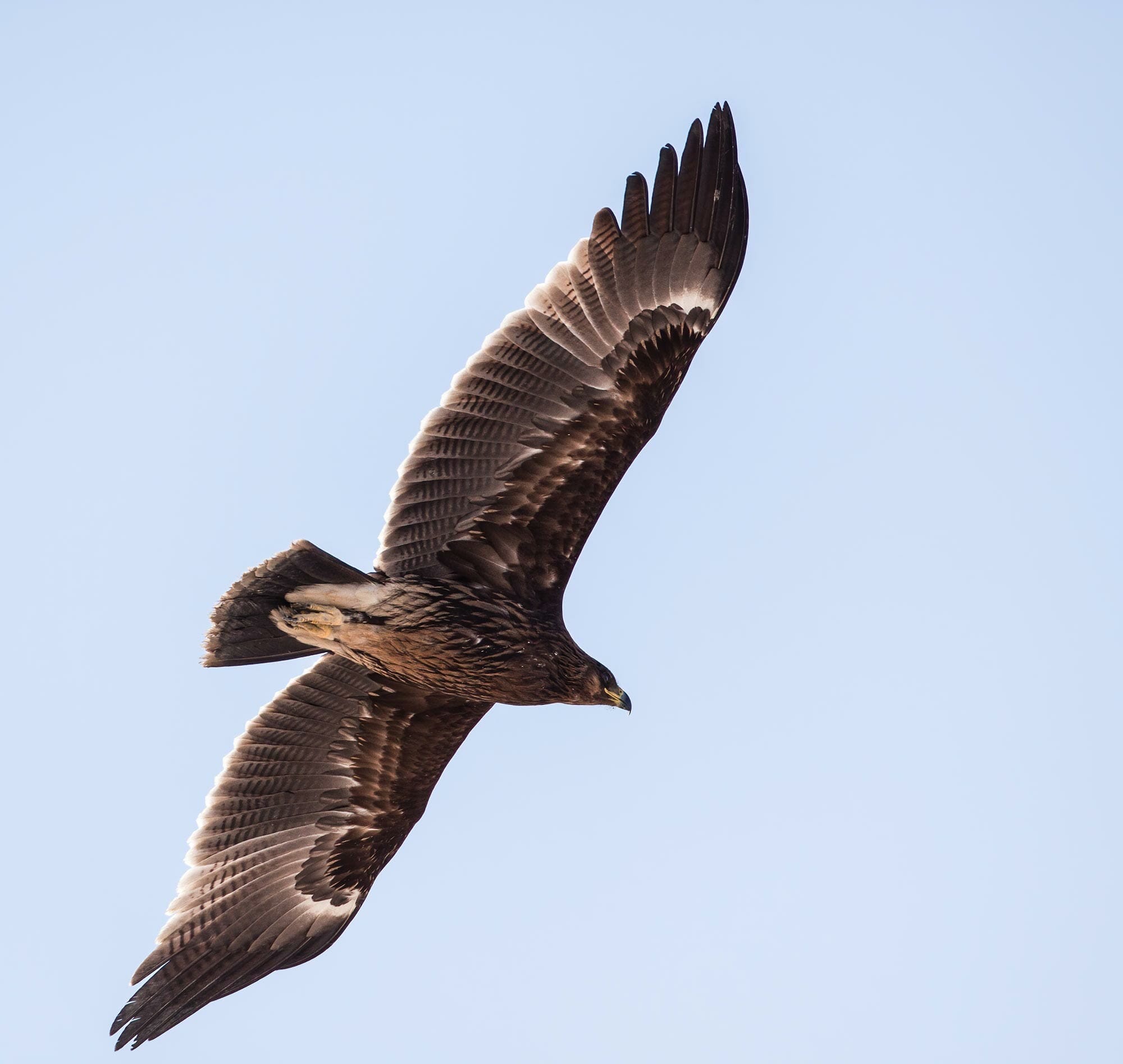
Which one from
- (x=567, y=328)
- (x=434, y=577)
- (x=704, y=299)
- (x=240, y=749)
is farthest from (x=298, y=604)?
(x=704, y=299)

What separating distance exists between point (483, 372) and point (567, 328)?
54 centimetres

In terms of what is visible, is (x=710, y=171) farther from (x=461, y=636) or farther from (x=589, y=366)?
(x=461, y=636)

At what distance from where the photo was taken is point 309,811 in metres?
10.7

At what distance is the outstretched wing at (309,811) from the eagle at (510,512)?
0.13 feet

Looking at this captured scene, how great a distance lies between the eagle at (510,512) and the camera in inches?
361

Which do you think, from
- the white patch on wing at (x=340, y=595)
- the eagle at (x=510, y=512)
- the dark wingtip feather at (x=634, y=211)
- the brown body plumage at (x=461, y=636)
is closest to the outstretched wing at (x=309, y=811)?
the eagle at (x=510, y=512)

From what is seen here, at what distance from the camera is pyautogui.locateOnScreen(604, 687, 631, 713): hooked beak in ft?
31.7

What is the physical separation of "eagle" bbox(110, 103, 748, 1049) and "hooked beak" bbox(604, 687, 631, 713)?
1 cm

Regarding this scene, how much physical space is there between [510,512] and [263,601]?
1.52m

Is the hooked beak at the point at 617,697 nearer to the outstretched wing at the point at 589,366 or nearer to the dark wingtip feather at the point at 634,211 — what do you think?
the outstretched wing at the point at 589,366

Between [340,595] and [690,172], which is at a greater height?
[690,172]

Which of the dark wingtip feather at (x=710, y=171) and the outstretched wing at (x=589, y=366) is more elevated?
the dark wingtip feather at (x=710, y=171)

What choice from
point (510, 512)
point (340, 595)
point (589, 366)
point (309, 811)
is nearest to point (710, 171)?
point (589, 366)

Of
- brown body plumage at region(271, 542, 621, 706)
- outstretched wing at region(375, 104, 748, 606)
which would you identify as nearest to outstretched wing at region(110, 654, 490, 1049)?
brown body plumage at region(271, 542, 621, 706)
